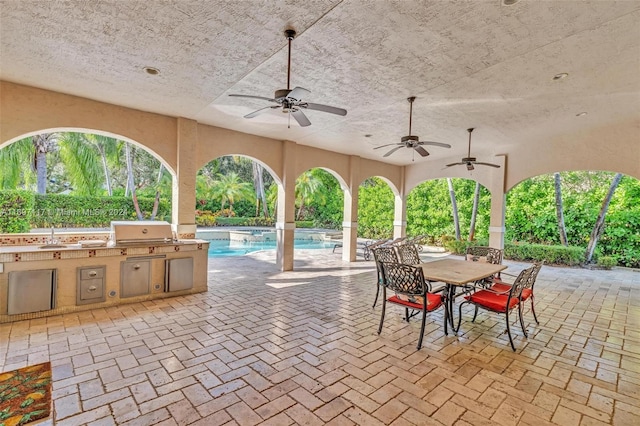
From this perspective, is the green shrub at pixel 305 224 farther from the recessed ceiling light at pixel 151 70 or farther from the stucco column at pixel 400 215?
the recessed ceiling light at pixel 151 70

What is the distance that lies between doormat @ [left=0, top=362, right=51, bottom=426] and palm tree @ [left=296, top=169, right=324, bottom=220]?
1520cm

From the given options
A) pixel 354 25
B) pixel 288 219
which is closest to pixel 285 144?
pixel 288 219

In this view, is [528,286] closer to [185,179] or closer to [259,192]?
[185,179]

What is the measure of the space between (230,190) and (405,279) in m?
16.4

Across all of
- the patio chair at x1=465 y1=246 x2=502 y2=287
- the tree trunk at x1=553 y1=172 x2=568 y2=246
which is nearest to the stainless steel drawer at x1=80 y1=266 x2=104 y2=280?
the patio chair at x1=465 y1=246 x2=502 y2=287

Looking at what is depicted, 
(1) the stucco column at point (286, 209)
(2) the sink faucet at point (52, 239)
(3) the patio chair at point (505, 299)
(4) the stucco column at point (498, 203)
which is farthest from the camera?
(4) the stucco column at point (498, 203)

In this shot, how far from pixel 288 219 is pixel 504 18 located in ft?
18.3

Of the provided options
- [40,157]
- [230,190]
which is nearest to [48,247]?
[40,157]

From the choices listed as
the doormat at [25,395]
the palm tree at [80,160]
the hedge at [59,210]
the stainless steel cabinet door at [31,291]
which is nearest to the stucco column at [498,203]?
the doormat at [25,395]

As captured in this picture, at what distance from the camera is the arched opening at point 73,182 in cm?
668

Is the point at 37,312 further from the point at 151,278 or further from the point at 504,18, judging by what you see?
the point at 504,18

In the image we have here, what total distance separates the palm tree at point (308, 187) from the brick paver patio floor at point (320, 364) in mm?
12981

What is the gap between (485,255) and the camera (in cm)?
555

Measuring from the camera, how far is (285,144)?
7230mm
